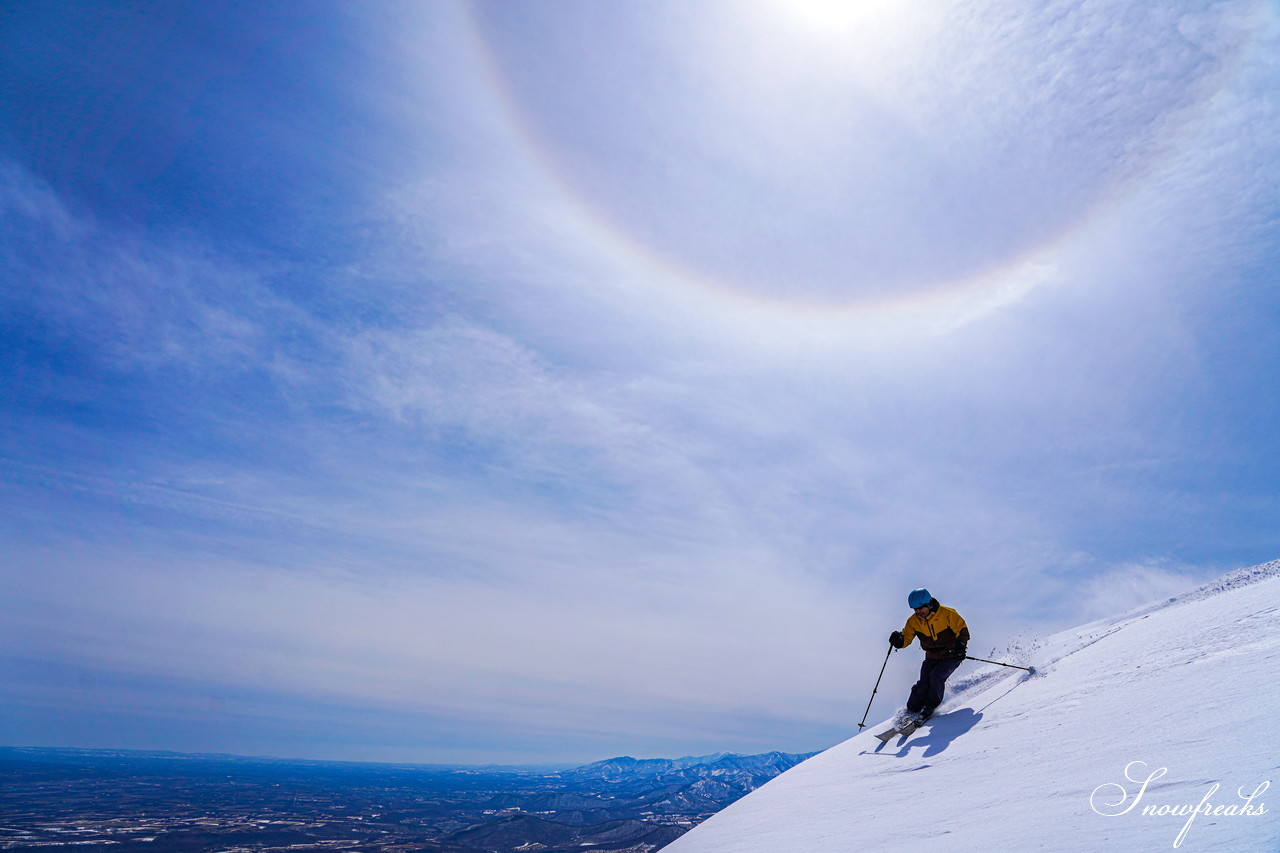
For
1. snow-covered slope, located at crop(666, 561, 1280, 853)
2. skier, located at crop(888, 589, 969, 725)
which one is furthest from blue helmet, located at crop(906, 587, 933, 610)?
snow-covered slope, located at crop(666, 561, 1280, 853)

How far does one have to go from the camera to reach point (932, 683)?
8.91 metres

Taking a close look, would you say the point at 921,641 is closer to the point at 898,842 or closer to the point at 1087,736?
the point at 1087,736

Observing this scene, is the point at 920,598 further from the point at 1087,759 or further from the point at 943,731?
the point at 1087,759

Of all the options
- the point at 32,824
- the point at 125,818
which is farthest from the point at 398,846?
the point at 32,824

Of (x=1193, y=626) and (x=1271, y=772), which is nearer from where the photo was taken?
(x=1271, y=772)

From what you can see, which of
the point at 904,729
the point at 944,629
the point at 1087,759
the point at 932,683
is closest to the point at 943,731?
the point at 904,729

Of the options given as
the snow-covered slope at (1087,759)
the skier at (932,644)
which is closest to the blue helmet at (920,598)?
the skier at (932,644)

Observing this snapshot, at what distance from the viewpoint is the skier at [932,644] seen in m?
8.75

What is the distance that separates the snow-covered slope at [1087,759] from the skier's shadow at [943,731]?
0.10 feet

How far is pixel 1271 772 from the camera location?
10.0ft

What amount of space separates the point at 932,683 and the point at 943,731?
1.15 metres

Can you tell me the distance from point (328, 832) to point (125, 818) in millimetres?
65061

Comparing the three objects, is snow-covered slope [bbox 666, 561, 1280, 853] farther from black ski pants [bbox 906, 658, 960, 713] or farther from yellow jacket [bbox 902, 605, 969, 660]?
yellow jacket [bbox 902, 605, 969, 660]

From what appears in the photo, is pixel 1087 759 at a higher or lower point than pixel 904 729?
higher
